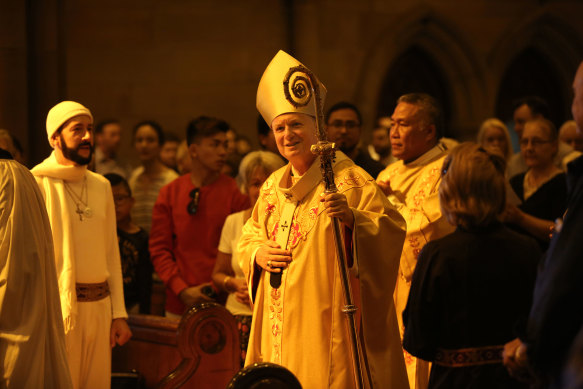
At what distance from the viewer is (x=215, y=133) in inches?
264

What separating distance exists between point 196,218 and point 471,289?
3191mm

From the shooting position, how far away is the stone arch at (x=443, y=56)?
11.5 metres

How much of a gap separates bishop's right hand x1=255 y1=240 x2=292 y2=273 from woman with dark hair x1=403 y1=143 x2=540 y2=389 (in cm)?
97

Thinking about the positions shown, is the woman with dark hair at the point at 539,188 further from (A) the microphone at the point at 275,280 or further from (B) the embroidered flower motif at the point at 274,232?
(A) the microphone at the point at 275,280

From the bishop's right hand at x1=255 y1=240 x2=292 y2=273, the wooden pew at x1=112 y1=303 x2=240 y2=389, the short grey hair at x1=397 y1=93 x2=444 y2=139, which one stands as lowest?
the wooden pew at x1=112 y1=303 x2=240 y2=389

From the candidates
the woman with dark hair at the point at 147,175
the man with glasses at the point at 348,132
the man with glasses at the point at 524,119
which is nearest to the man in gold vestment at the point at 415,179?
the man with glasses at the point at 348,132

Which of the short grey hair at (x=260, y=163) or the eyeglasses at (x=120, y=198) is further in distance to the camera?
the eyeglasses at (x=120, y=198)

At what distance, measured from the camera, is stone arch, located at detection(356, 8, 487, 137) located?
11523 millimetres

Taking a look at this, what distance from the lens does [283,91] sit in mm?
4758

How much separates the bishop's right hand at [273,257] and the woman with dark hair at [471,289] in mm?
970

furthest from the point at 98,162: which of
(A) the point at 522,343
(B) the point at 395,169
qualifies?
(A) the point at 522,343

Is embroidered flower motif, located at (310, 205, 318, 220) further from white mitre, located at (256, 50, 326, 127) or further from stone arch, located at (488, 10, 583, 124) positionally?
stone arch, located at (488, 10, 583, 124)

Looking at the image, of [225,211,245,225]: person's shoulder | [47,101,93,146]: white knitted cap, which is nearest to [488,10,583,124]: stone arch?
[225,211,245,225]: person's shoulder

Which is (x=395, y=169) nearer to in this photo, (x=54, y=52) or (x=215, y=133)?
(x=215, y=133)
